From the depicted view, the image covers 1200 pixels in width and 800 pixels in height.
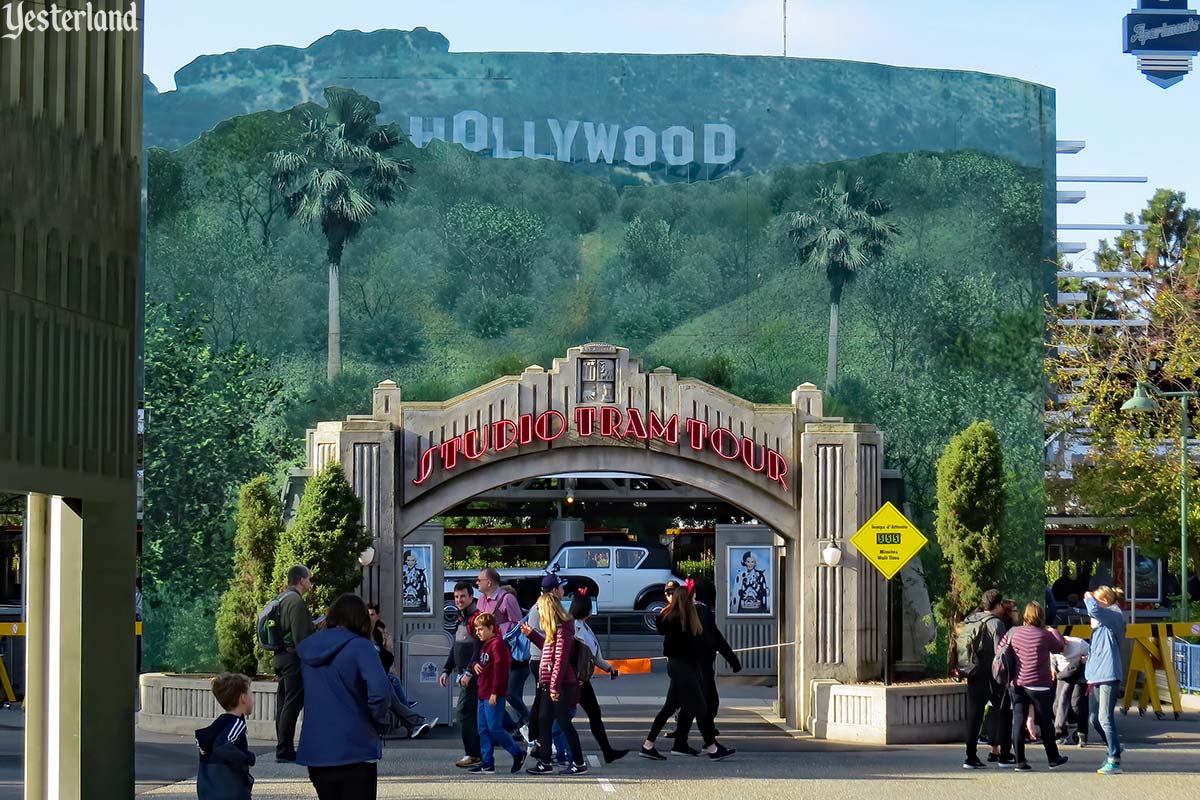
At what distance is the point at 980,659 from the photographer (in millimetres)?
17453

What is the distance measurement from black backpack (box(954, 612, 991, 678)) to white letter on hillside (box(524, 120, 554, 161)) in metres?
10.4

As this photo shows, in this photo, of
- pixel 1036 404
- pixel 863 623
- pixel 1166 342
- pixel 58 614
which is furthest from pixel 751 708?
pixel 58 614

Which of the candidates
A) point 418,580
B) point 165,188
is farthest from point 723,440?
point 418,580

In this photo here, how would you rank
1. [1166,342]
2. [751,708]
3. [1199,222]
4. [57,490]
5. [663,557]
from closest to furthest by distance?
[57,490]
[751,708]
[1166,342]
[663,557]
[1199,222]

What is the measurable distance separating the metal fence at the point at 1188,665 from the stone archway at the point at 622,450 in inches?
215

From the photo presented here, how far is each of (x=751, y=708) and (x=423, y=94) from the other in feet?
31.3

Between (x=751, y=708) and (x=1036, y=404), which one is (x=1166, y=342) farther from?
(x=751, y=708)

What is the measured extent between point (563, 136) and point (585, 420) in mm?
5173

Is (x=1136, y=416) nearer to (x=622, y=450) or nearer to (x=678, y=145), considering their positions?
(x=678, y=145)

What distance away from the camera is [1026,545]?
25.5 m

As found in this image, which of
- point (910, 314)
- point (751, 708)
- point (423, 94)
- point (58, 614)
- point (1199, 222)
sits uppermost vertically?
point (1199, 222)

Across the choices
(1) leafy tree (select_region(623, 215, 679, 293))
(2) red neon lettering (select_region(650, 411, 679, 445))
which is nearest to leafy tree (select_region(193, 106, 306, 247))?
(1) leafy tree (select_region(623, 215, 679, 293))

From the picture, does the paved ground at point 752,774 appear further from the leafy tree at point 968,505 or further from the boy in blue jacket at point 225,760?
the boy in blue jacket at point 225,760

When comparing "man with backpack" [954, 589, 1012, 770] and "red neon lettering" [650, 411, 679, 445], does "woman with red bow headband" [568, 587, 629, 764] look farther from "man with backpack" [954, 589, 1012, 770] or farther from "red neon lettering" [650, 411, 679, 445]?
"red neon lettering" [650, 411, 679, 445]
